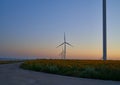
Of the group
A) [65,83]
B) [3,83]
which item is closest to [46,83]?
[65,83]

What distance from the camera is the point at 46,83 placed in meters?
16.8

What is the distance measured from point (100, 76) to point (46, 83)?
517cm

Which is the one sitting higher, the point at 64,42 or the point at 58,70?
the point at 64,42

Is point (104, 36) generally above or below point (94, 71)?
above

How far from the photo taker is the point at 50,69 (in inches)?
1027

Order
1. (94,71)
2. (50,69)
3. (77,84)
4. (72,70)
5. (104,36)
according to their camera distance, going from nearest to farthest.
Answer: (77,84)
(94,71)
(72,70)
(50,69)
(104,36)

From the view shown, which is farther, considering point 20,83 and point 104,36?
point 104,36

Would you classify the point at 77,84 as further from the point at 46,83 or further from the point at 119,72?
the point at 119,72

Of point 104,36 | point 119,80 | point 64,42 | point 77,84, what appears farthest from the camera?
point 64,42

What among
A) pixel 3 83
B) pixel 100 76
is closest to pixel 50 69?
pixel 100 76

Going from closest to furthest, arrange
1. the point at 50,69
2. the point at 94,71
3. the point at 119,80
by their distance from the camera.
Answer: the point at 119,80
the point at 94,71
the point at 50,69

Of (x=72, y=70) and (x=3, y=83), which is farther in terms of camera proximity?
(x=72, y=70)

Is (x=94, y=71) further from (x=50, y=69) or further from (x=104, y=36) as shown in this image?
(x=104, y=36)

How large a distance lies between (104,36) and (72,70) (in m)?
10.4
